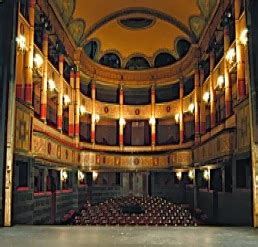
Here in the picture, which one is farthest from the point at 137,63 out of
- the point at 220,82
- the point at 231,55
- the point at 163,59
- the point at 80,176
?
the point at 231,55

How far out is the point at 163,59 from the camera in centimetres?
2952

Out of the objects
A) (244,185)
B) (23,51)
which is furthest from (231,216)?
(23,51)

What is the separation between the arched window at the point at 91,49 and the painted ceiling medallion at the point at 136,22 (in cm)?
270

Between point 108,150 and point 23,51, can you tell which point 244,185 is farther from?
point 108,150

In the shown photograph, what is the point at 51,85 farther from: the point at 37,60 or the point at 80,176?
the point at 80,176

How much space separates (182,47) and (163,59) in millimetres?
2116

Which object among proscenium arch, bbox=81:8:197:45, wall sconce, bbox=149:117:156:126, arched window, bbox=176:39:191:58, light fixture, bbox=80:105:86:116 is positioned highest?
proscenium arch, bbox=81:8:197:45

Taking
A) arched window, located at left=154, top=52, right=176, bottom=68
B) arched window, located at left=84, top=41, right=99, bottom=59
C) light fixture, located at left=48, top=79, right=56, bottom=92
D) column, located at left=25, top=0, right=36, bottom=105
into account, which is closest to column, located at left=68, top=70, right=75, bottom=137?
arched window, located at left=84, top=41, right=99, bottom=59

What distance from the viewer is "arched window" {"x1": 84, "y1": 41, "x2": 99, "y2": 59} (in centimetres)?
2782

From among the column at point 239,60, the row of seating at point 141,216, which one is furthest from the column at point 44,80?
the column at point 239,60

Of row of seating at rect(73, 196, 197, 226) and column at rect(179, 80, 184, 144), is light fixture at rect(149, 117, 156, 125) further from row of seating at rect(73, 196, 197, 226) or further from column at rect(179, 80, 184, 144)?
row of seating at rect(73, 196, 197, 226)

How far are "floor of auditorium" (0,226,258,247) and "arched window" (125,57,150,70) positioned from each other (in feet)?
70.9

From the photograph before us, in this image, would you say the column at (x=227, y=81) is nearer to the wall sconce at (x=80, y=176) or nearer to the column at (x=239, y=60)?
the column at (x=239, y=60)

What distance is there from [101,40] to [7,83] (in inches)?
728
